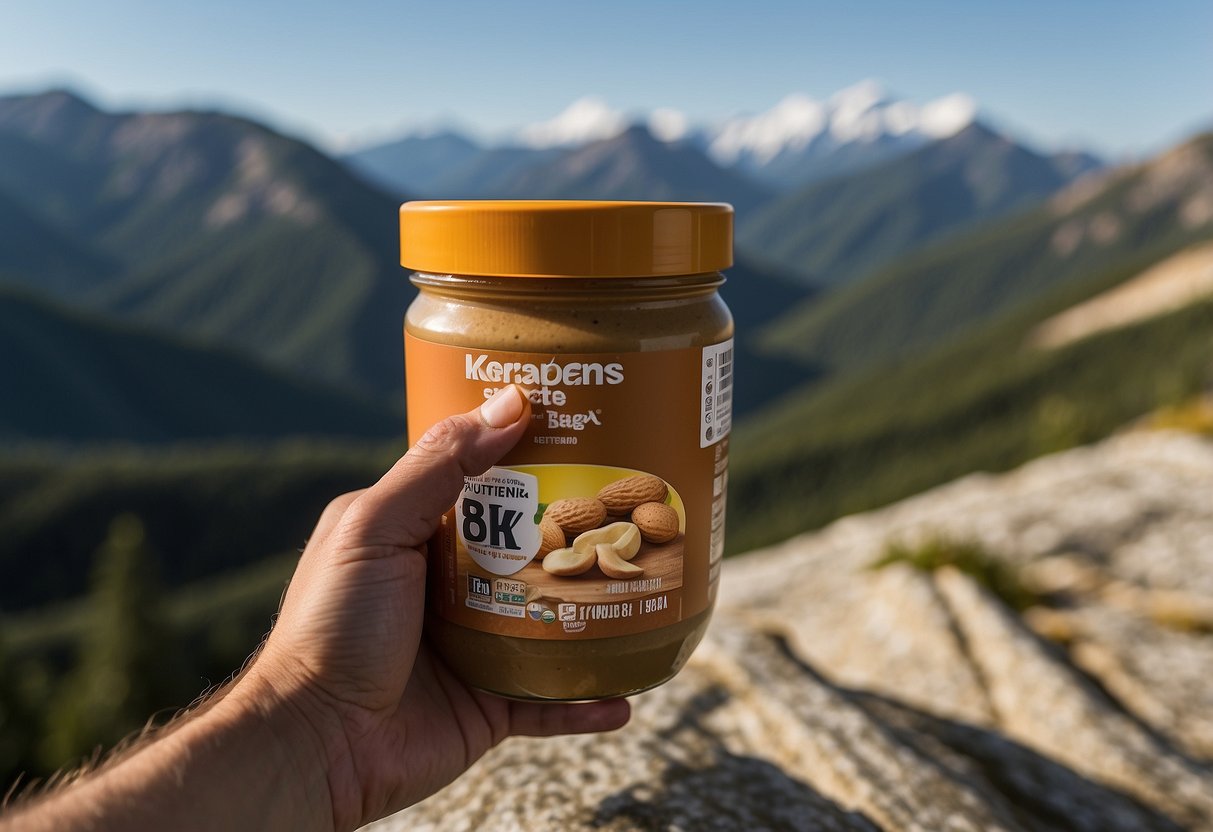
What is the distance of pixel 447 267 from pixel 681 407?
949 millimetres

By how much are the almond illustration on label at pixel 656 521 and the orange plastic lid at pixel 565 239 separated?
0.81 m

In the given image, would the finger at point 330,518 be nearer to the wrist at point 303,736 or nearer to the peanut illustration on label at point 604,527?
the wrist at point 303,736

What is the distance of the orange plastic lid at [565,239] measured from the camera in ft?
10.2

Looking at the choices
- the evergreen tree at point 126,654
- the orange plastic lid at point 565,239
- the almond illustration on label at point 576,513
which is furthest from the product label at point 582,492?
the evergreen tree at point 126,654

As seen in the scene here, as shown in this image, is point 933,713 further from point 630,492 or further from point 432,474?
point 432,474

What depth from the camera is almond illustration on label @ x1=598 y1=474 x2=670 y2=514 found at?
3.25m

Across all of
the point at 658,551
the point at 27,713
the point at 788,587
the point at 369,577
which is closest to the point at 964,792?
the point at 658,551

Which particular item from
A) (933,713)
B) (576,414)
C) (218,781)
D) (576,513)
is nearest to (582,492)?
(576,513)

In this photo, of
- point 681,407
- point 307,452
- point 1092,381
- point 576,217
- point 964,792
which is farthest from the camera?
point 307,452

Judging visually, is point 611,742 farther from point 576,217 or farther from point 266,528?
point 266,528

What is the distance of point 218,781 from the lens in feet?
9.57

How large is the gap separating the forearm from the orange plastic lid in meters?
1.65

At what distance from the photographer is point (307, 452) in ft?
417

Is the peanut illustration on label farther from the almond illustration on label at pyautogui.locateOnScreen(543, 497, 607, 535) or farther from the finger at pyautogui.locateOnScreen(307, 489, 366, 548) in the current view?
the finger at pyautogui.locateOnScreen(307, 489, 366, 548)
